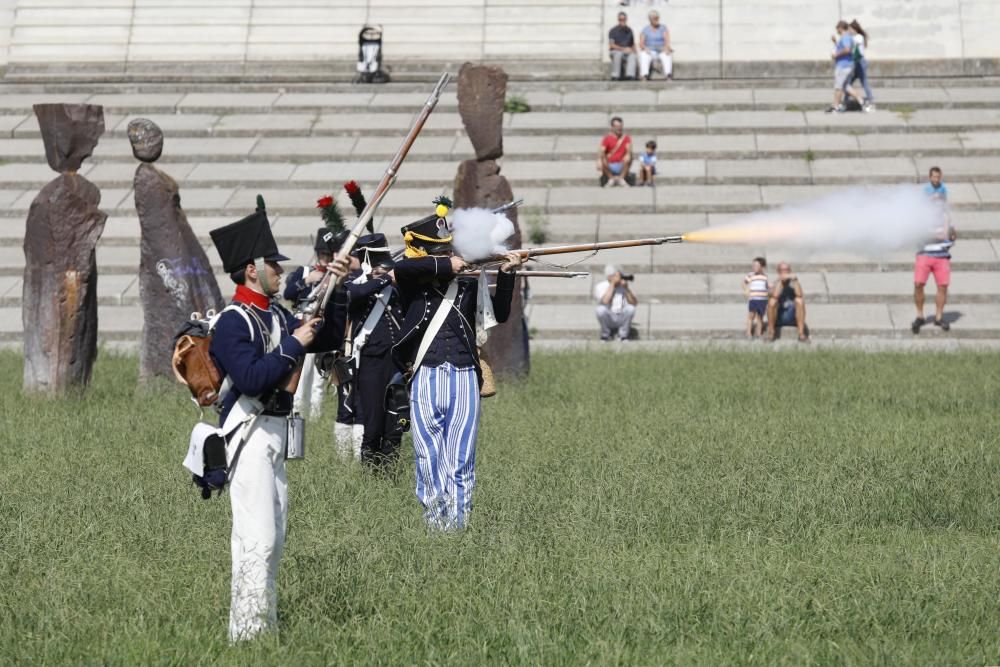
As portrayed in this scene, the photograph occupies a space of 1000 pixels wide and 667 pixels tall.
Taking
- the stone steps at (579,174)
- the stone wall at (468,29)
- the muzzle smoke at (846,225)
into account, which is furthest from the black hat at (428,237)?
the stone wall at (468,29)

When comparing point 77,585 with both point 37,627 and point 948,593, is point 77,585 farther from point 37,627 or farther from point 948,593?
point 948,593

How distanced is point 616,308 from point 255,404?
46.2ft

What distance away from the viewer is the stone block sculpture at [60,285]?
54.6 ft

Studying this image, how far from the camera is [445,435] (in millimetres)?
9930

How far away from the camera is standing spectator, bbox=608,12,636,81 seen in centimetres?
3066

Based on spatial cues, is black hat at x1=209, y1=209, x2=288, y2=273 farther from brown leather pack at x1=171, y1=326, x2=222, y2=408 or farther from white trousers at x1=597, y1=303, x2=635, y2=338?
white trousers at x1=597, y1=303, x2=635, y2=338

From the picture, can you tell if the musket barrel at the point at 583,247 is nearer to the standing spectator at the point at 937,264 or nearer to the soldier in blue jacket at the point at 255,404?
the soldier in blue jacket at the point at 255,404

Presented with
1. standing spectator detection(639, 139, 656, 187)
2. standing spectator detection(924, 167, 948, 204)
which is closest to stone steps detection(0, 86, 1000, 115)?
standing spectator detection(639, 139, 656, 187)

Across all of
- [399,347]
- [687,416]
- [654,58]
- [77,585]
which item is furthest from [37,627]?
[654,58]

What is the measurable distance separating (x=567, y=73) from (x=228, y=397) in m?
24.8

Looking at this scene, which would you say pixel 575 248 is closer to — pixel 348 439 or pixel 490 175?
pixel 348 439

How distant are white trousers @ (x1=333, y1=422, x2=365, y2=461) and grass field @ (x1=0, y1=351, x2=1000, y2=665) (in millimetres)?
157

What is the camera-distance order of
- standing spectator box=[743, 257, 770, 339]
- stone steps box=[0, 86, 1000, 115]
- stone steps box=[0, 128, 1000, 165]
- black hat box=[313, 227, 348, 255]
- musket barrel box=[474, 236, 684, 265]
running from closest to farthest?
musket barrel box=[474, 236, 684, 265]
black hat box=[313, 227, 348, 255]
standing spectator box=[743, 257, 770, 339]
stone steps box=[0, 128, 1000, 165]
stone steps box=[0, 86, 1000, 115]

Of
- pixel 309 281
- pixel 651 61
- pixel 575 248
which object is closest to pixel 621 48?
pixel 651 61
